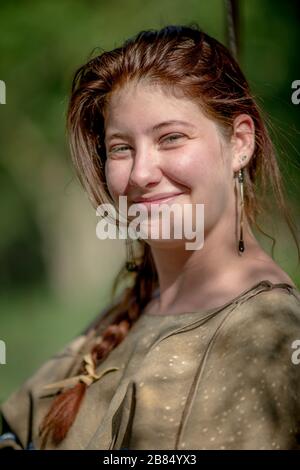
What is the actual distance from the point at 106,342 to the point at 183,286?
1.00 ft

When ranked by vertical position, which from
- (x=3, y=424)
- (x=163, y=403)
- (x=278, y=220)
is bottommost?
(x=3, y=424)

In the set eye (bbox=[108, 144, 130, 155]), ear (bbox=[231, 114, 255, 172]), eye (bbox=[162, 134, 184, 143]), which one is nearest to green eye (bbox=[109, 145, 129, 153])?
eye (bbox=[108, 144, 130, 155])

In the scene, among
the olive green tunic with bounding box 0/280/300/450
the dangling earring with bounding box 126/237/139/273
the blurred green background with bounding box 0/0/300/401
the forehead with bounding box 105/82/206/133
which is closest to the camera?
the olive green tunic with bounding box 0/280/300/450

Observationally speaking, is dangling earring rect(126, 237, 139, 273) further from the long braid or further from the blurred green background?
the blurred green background

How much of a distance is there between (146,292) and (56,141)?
6363mm

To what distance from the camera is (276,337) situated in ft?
4.99

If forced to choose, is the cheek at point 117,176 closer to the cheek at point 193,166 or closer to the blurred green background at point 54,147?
the cheek at point 193,166

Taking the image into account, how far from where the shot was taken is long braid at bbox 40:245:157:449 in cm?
188

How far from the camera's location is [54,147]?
27.5 feet

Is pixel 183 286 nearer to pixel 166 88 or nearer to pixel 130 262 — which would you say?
pixel 130 262

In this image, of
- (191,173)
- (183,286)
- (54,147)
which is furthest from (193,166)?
(54,147)

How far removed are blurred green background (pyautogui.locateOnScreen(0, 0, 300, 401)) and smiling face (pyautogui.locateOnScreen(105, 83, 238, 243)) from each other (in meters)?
3.84

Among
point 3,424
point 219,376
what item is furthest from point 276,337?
point 3,424

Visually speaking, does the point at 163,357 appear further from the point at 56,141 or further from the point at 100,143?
the point at 56,141
